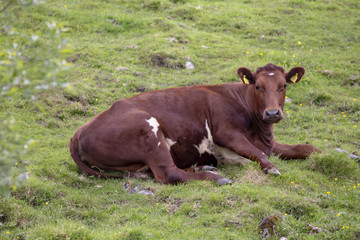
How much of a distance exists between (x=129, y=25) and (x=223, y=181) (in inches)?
368

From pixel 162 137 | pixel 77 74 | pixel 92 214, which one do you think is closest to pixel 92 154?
pixel 162 137

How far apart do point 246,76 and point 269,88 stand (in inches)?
25.9

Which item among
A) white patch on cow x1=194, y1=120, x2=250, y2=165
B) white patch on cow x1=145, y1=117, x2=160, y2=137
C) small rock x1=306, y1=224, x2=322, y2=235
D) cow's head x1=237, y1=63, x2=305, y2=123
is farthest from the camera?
white patch on cow x1=194, y1=120, x2=250, y2=165

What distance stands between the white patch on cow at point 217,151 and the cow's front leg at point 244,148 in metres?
0.12

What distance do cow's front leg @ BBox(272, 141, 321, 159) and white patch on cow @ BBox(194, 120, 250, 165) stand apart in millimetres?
924

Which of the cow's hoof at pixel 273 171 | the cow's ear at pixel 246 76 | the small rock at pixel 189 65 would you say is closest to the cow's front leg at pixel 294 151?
the cow's hoof at pixel 273 171

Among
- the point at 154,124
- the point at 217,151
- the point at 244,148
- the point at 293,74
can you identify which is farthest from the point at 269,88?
the point at 154,124

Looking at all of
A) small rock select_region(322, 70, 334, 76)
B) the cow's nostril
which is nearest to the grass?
small rock select_region(322, 70, 334, 76)

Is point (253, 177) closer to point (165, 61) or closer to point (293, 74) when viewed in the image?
point (293, 74)

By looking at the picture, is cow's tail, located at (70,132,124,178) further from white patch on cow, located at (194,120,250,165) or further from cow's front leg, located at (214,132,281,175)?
cow's front leg, located at (214,132,281,175)

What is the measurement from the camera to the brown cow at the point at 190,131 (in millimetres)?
8227

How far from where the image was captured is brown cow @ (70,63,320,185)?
8227 millimetres

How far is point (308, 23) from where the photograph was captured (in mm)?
17375

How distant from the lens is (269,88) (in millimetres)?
9125
